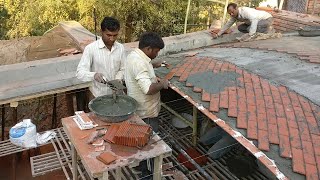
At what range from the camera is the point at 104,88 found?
451 centimetres

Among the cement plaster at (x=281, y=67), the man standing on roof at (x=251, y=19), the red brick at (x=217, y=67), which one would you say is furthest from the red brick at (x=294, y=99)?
the man standing on roof at (x=251, y=19)

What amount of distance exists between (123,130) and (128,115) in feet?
1.24

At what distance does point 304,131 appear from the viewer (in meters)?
3.35

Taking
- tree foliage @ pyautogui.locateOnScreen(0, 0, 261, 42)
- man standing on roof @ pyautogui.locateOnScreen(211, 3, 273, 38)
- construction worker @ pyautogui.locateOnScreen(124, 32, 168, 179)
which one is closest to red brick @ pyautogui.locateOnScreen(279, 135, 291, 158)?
construction worker @ pyautogui.locateOnScreen(124, 32, 168, 179)

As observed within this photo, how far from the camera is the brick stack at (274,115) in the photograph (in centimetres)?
304

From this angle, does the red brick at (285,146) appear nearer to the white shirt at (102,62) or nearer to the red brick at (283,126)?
the red brick at (283,126)

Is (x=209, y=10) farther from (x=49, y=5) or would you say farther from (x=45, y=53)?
(x=45, y=53)

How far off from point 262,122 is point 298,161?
0.66 meters

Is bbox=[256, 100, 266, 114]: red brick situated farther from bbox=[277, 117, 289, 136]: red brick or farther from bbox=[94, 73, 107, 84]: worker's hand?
bbox=[94, 73, 107, 84]: worker's hand

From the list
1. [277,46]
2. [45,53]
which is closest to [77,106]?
[45,53]

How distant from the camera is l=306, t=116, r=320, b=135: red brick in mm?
3332

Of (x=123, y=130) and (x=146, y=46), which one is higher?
(x=146, y=46)

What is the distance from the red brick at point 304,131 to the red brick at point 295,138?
1.5 inches

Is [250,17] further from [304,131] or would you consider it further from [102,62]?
[304,131]
